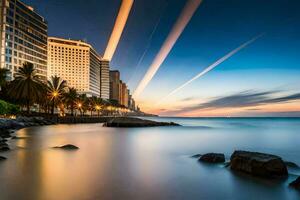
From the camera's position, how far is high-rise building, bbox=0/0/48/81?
124 m

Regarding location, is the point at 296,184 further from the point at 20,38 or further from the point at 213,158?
the point at 20,38

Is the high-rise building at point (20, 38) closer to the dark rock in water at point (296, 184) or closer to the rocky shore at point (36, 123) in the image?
the rocky shore at point (36, 123)

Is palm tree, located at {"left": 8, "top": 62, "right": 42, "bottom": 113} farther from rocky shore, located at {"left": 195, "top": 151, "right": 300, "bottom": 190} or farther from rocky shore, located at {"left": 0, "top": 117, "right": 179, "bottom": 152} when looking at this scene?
rocky shore, located at {"left": 195, "top": 151, "right": 300, "bottom": 190}

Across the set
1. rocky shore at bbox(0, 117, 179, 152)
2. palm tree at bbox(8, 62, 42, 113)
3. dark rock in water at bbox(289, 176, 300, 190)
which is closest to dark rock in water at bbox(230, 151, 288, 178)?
dark rock in water at bbox(289, 176, 300, 190)

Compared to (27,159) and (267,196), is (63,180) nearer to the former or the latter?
(27,159)

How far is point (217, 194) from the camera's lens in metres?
9.51

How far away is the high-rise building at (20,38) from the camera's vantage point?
406 feet

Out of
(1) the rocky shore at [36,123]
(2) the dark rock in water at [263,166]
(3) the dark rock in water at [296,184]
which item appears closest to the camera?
(3) the dark rock in water at [296,184]

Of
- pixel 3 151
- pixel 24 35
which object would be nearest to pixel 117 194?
pixel 3 151

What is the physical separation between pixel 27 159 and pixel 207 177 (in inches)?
443

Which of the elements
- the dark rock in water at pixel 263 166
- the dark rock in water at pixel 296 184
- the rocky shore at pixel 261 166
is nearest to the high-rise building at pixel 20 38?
the rocky shore at pixel 261 166

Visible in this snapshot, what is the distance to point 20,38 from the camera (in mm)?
134250

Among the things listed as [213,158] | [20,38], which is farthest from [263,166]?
[20,38]

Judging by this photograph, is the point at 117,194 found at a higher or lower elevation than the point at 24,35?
lower
